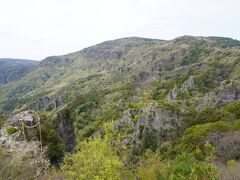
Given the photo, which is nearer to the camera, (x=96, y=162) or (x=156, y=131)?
(x=96, y=162)

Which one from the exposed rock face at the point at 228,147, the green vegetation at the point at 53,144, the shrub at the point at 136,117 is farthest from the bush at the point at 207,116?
the green vegetation at the point at 53,144

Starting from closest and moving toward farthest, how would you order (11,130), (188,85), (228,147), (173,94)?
(11,130)
(228,147)
(173,94)
(188,85)

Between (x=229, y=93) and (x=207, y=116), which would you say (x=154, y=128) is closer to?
(x=207, y=116)

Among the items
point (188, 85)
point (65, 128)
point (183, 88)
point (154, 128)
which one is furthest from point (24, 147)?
point (188, 85)

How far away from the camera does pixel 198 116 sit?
89625 mm

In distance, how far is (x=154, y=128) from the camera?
82.9 metres

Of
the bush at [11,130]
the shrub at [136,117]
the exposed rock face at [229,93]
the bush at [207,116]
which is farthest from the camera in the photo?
the exposed rock face at [229,93]

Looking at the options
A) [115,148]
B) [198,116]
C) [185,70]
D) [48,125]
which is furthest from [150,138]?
[185,70]

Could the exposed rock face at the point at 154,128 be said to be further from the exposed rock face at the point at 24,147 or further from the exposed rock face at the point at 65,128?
the exposed rock face at the point at 24,147

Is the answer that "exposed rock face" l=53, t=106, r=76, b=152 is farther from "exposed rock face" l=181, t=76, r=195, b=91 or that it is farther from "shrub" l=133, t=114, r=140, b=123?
"exposed rock face" l=181, t=76, r=195, b=91

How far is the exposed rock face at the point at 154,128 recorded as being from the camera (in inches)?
3189

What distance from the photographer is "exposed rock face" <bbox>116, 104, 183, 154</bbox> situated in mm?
81000

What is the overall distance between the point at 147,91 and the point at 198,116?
76254 millimetres

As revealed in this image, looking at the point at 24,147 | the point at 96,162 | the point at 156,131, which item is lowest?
the point at 156,131
